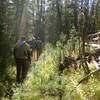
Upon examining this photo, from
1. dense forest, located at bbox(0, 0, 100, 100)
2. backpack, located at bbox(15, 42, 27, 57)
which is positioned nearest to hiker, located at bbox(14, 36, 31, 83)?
backpack, located at bbox(15, 42, 27, 57)

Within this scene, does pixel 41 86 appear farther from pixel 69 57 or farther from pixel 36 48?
pixel 36 48

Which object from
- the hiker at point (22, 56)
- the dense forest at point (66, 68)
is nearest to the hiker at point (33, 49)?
the dense forest at point (66, 68)

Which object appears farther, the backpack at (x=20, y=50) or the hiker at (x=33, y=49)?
the hiker at (x=33, y=49)

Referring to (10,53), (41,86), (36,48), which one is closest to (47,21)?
(36,48)

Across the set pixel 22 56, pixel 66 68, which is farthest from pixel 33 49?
pixel 66 68

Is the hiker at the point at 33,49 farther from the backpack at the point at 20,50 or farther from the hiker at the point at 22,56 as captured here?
the backpack at the point at 20,50

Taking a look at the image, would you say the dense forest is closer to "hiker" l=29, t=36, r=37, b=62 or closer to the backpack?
the backpack

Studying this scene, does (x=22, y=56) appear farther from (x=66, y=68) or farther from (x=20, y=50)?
(x=66, y=68)

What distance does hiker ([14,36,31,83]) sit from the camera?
5172 mm

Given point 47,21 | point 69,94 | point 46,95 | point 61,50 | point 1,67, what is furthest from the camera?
point 47,21

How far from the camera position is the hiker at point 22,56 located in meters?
5.17

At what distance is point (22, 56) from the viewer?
5250 millimetres

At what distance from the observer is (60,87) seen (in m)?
2.65

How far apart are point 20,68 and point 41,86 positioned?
2.80m
